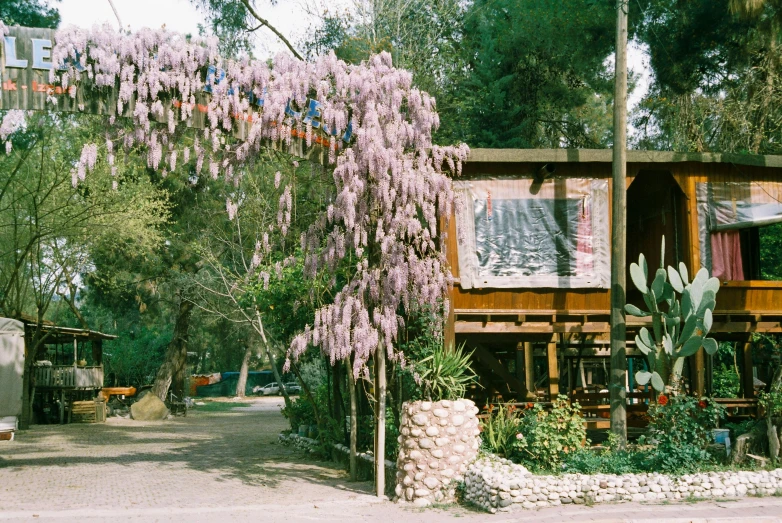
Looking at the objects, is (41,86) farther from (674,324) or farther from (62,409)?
(62,409)

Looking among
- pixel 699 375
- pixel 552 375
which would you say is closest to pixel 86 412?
pixel 552 375

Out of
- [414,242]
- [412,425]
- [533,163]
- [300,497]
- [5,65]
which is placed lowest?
[300,497]

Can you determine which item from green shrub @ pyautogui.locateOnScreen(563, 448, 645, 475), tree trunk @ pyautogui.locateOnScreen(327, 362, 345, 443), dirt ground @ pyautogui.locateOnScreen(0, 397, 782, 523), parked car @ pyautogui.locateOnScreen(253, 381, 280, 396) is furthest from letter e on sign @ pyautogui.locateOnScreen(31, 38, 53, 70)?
parked car @ pyautogui.locateOnScreen(253, 381, 280, 396)

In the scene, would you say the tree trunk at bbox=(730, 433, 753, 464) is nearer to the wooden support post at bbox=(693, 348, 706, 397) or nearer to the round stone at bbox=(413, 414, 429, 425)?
the wooden support post at bbox=(693, 348, 706, 397)

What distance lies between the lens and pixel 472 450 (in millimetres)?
11352

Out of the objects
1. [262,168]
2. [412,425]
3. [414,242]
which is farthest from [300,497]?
[262,168]

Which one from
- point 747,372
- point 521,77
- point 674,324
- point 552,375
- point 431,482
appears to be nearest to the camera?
point 431,482

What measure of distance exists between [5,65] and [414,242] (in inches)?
237

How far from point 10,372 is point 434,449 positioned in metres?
11.2

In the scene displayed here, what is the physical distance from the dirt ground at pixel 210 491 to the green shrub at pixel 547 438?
1.12 m

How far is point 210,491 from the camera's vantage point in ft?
40.5

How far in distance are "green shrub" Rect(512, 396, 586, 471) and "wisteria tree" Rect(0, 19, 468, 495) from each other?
6.29 feet

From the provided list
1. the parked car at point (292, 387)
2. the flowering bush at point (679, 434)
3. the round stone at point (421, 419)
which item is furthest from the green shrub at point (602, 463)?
the parked car at point (292, 387)

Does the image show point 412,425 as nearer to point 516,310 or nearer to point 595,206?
point 516,310
